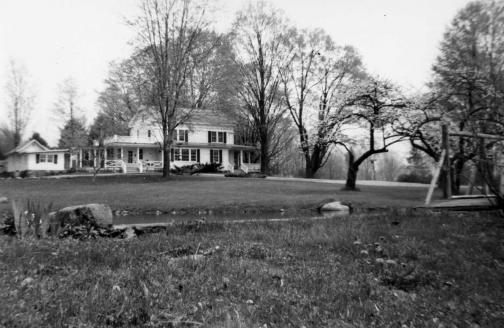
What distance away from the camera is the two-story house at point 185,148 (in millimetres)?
49188

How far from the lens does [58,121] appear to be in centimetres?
5919

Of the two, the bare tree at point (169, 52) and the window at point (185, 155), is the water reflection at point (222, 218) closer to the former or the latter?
the bare tree at point (169, 52)

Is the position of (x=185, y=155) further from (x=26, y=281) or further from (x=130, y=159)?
(x=26, y=281)

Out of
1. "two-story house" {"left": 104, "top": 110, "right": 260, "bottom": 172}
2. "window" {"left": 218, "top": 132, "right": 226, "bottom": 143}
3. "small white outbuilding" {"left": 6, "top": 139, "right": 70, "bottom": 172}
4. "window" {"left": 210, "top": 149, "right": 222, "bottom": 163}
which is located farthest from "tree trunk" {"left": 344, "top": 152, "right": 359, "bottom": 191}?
"small white outbuilding" {"left": 6, "top": 139, "right": 70, "bottom": 172}

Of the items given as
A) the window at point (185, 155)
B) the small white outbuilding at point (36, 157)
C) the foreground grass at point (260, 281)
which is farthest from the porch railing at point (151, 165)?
the foreground grass at point (260, 281)

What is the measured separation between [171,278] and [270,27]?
43.3 meters

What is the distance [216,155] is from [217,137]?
2.72 m

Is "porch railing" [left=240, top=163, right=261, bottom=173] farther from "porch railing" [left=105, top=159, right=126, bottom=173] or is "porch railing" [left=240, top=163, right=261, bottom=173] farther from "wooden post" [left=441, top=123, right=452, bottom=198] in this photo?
"wooden post" [left=441, top=123, right=452, bottom=198]

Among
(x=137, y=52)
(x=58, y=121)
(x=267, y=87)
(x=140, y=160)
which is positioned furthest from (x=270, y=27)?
(x=58, y=121)

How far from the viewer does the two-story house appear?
49.2m

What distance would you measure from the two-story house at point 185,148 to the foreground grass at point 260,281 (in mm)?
43473

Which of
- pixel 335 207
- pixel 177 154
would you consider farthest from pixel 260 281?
pixel 177 154

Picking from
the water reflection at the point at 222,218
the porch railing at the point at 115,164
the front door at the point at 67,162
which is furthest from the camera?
the front door at the point at 67,162

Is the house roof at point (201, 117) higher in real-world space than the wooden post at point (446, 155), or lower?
higher
